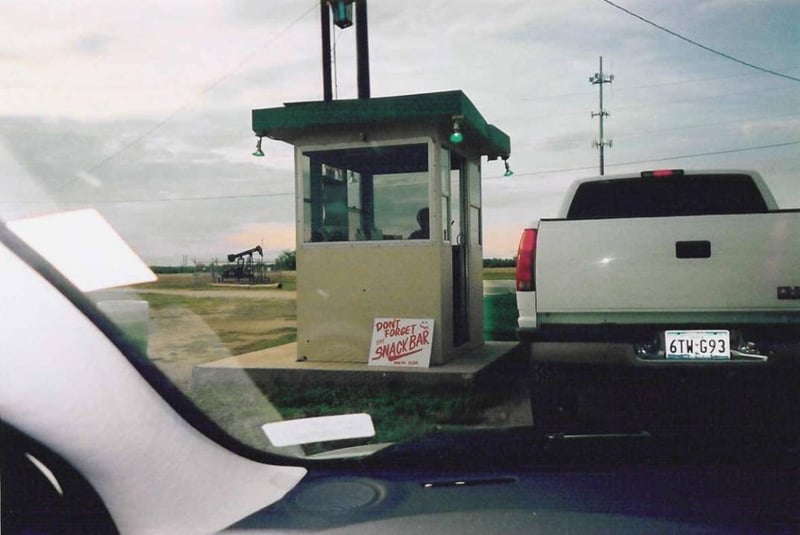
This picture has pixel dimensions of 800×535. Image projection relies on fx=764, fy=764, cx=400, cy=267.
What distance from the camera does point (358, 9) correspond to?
11.0 meters

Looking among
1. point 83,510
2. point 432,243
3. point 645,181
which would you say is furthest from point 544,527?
point 432,243

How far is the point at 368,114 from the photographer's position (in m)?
8.80

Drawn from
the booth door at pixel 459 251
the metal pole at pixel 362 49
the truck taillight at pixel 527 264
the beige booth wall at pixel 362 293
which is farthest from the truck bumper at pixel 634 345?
the metal pole at pixel 362 49

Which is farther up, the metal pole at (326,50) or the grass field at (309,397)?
the metal pole at (326,50)

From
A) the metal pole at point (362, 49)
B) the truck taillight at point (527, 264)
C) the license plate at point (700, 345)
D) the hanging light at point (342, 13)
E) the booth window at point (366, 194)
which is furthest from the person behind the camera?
the metal pole at point (362, 49)

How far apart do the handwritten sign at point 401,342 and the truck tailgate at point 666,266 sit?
4.13 metres

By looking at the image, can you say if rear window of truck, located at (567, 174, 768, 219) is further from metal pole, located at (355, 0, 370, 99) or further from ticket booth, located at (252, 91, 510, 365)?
metal pole, located at (355, 0, 370, 99)

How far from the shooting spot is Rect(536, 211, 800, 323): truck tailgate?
456 centimetres

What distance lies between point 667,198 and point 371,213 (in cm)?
417

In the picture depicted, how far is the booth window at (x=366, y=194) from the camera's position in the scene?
9367mm

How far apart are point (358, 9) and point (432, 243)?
13.4 ft

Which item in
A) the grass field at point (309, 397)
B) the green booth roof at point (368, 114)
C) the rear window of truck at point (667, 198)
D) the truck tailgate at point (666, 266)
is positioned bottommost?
the grass field at point (309, 397)

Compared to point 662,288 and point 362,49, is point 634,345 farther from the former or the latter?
point 362,49

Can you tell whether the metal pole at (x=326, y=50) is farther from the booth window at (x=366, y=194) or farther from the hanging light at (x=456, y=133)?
the hanging light at (x=456, y=133)
